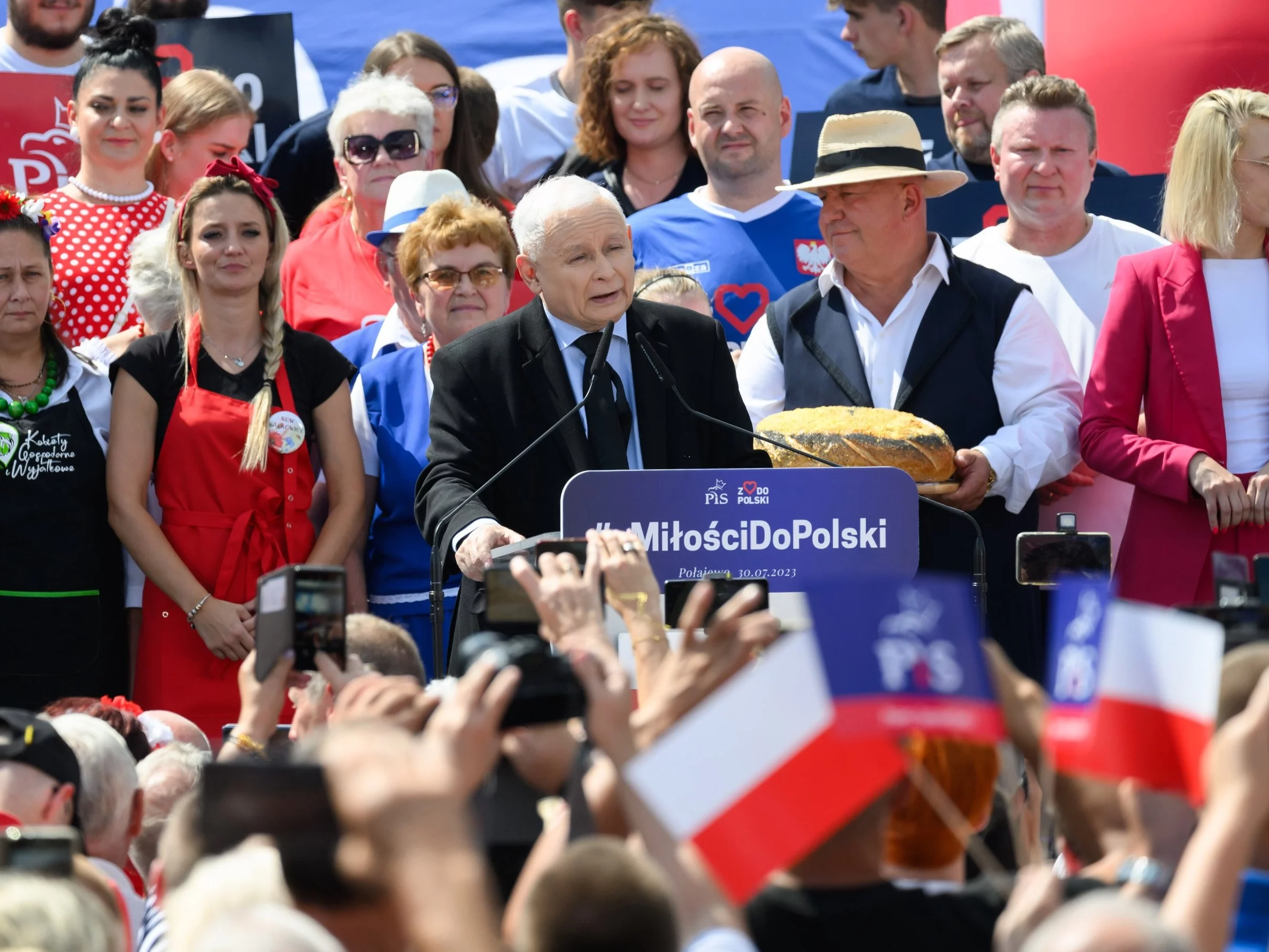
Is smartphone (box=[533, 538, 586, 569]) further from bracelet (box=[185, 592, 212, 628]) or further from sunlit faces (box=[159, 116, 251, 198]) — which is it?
sunlit faces (box=[159, 116, 251, 198])

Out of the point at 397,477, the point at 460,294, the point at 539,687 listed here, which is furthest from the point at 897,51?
the point at 539,687

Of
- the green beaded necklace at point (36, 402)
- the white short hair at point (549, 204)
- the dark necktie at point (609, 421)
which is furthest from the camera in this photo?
the green beaded necklace at point (36, 402)

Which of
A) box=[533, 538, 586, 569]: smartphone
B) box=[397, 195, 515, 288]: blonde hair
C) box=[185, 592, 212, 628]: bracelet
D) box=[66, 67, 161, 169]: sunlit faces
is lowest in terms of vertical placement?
box=[185, 592, 212, 628]: bracelet

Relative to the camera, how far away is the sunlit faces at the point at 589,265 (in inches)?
195

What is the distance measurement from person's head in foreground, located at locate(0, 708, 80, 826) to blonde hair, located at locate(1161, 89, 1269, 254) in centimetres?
362

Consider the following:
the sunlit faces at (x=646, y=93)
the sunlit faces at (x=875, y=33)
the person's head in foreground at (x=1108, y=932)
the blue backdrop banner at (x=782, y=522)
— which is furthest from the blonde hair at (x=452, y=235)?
the person's head in foreground at (x=1108, y=932)

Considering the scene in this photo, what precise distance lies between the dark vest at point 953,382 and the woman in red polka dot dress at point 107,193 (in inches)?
88.7

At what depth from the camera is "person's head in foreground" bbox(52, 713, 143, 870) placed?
368 centimetres

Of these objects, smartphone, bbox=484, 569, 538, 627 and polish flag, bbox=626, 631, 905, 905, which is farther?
smartphone, bbox=484, 569, 538, 627

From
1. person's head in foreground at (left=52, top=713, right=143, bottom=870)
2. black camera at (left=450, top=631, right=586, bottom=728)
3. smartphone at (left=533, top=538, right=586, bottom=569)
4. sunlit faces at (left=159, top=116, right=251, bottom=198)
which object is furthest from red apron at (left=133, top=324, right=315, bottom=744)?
black camera at (left=450, top=631, right=586, bottom=728)

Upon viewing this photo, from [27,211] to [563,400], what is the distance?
2.01 meters

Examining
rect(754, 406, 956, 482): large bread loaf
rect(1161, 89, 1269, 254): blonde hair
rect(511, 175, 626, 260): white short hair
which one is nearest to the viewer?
rect(511, 175, 626, 260): white short hair

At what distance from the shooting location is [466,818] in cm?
212

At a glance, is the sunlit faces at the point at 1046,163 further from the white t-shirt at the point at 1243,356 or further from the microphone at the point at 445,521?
the microphone at the point at 445,521
